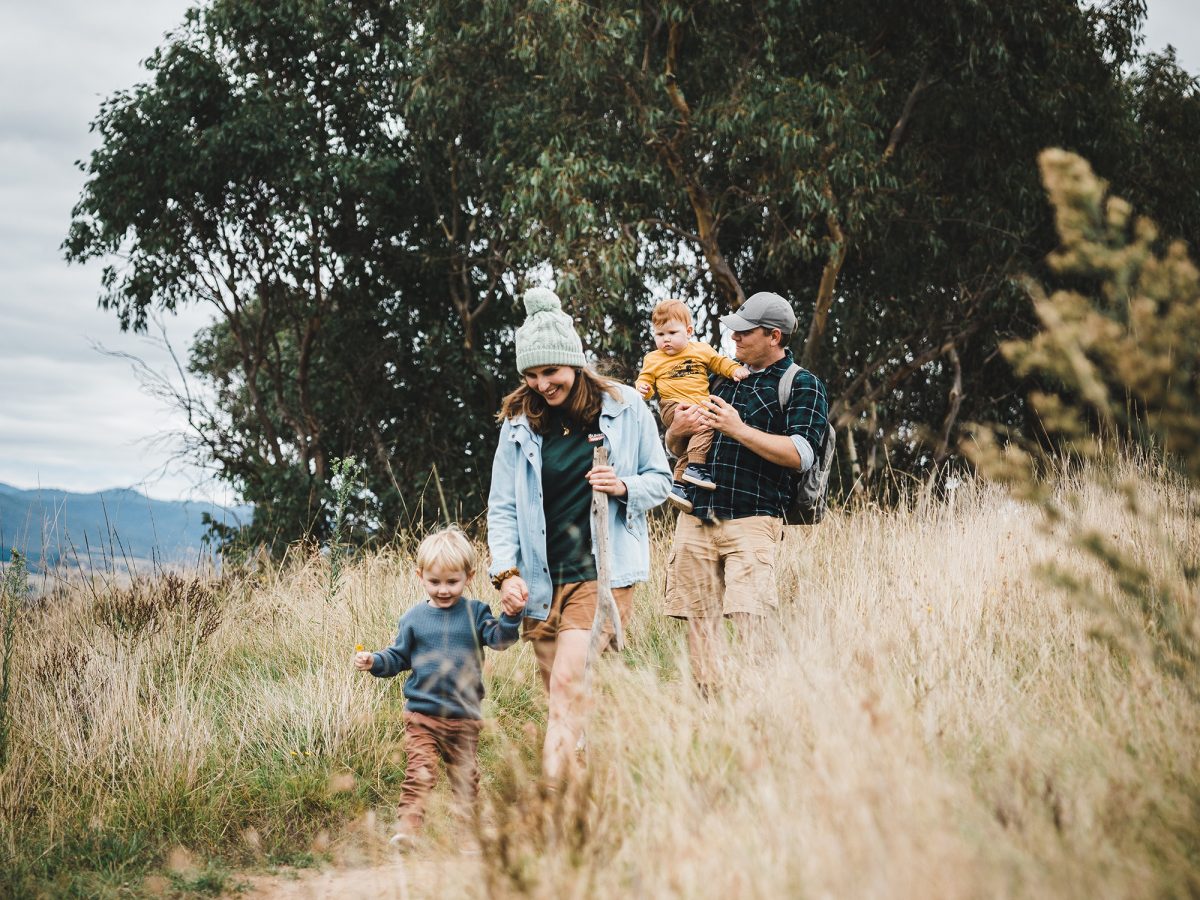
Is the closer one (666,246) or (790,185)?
(790,185)

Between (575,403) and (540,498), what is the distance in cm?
40

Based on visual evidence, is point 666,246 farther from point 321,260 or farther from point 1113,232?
point 1113,232

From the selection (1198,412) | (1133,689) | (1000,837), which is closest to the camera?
(1000,837)

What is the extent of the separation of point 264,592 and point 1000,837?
6562mm

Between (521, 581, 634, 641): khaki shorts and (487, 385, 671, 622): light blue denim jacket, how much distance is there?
0.05 meters

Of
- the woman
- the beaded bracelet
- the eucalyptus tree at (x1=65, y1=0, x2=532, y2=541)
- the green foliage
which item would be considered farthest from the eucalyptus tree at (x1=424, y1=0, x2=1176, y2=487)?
the beaded bracelet

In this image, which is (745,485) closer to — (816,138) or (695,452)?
(695,452)

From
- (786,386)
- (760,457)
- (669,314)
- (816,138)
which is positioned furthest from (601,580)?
(816,138)

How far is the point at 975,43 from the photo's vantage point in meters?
11.3

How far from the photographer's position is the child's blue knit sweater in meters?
3.72

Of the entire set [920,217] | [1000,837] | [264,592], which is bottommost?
[1000,837]

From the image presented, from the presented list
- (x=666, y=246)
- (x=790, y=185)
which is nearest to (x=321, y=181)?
(x=666, y=246)

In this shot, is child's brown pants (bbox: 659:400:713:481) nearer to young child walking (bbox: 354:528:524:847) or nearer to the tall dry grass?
the tall dry grass

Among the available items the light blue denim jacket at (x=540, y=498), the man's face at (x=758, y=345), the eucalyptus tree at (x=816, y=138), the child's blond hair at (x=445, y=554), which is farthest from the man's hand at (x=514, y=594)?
the eucalyptus tree at (x=816, y=138)
